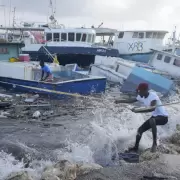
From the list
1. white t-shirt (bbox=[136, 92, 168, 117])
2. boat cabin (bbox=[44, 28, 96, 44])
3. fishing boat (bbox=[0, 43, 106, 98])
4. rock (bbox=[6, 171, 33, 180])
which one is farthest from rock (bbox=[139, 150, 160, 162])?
boat cabin (bbox=[44, 28, 96, 44])

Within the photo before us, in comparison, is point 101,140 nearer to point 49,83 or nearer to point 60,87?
point 60,87

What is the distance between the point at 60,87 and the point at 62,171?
32.1 feet

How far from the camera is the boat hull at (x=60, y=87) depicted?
15788 millimetres

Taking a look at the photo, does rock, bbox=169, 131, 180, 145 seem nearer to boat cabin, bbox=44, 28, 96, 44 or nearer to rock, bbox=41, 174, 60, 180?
rock, bbox=41, 174, 60, 180

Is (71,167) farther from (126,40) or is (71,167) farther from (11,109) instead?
(126,40)

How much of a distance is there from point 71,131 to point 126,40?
64.6 feet

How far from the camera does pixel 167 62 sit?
22.6 m

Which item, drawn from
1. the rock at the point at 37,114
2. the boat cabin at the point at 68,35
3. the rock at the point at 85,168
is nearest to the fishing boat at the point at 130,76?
the boat cabin at the point at 68,35

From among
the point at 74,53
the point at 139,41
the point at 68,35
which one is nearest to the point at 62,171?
the point at 74,53

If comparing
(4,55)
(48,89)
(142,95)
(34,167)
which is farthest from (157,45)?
(34,167)

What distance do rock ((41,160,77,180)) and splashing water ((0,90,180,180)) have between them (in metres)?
0.26

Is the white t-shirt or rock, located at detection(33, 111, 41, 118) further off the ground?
the white t-shirt

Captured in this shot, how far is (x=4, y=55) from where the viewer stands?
24.3 metres

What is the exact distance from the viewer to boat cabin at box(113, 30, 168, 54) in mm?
28250
